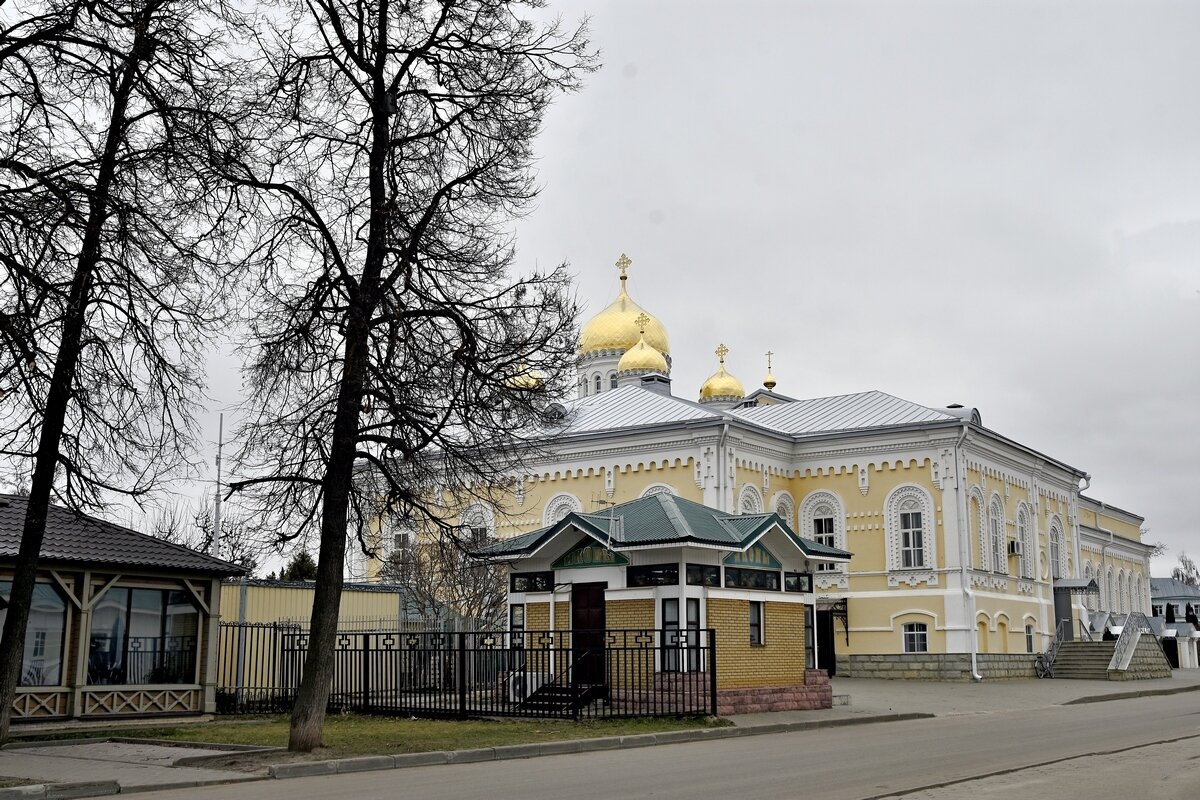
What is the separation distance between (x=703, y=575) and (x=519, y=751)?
6.92 m

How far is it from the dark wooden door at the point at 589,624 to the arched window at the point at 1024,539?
26010mm

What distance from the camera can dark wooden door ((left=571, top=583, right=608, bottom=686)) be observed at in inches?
866

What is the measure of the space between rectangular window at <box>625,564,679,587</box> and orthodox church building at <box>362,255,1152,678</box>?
1448cm

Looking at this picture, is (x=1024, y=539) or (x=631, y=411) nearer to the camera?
(x=631, y=411)

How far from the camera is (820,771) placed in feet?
42.9

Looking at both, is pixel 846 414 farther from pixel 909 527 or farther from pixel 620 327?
pixel 620 327

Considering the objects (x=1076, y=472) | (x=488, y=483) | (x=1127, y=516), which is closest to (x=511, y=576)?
(x=488, y=483)

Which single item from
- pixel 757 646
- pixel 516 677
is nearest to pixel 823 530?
→ pixel 757 646

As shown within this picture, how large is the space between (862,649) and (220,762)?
28.9m

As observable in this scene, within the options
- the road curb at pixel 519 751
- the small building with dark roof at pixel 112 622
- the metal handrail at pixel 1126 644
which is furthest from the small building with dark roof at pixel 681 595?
the metal handrail at pixel 1126 644

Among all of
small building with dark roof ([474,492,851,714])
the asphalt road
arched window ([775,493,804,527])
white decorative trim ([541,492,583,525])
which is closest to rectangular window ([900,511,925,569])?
arched window ([775,493,804,527])

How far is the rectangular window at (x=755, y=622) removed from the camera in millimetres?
22609

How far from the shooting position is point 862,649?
130 feet

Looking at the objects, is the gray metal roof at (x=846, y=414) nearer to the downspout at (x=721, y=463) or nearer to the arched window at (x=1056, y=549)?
the downspout at (x=721, y=463)
